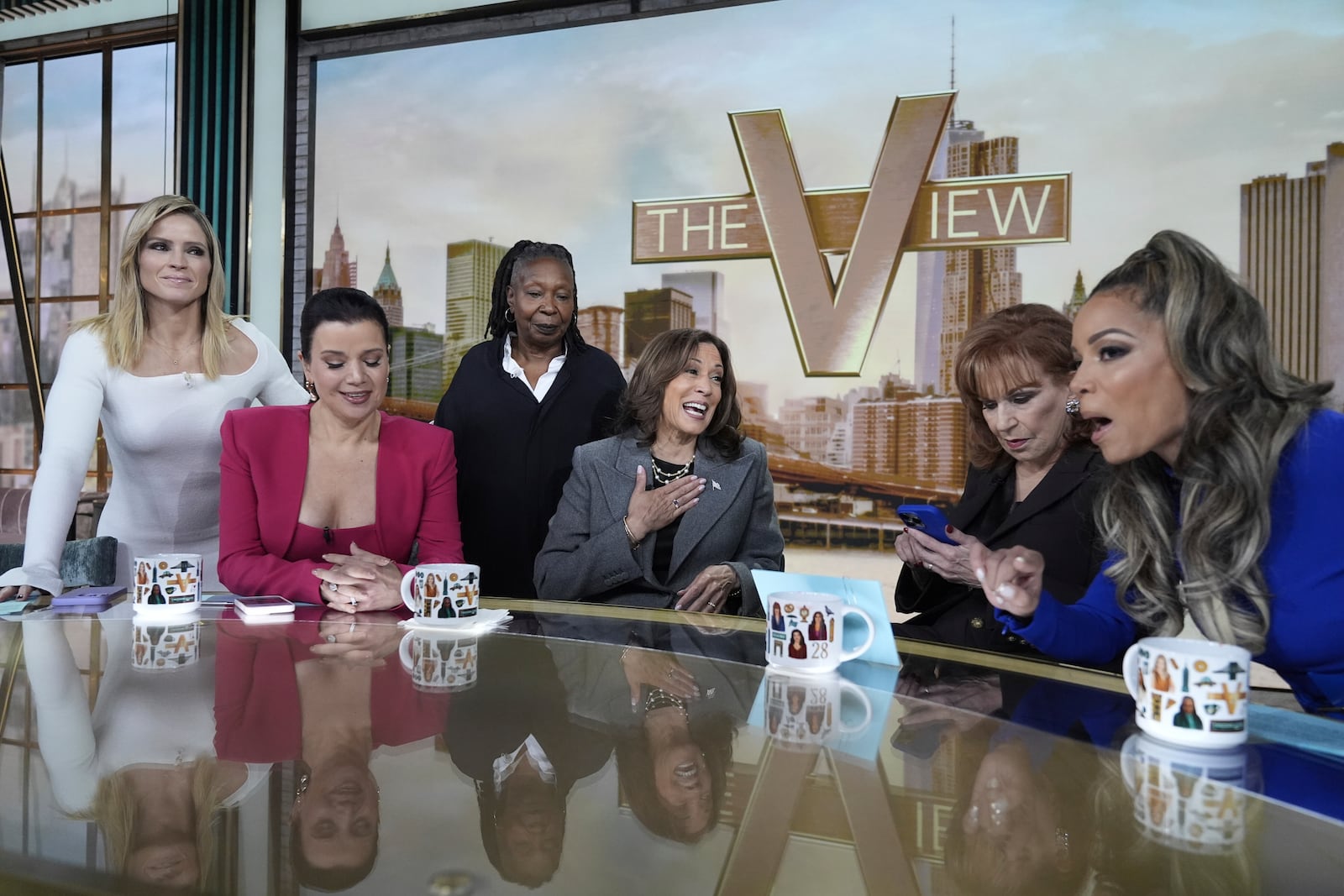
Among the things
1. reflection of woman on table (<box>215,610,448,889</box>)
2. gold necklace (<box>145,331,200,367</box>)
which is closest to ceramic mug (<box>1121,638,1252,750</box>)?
reflection of woman on table (<box>215,610,448,889</box>)

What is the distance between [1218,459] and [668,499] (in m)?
1.31

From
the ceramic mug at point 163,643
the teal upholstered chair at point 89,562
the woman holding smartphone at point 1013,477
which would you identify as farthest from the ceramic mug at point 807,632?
the teal upholstered chair at point 89,562

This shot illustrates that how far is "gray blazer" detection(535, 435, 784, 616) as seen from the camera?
236cm

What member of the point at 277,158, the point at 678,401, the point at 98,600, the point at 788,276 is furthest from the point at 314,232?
the point at 98,600

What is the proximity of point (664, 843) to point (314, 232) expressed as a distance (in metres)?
5.66

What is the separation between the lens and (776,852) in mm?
675

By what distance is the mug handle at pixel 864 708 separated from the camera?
3.28 feet

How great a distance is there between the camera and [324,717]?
976 millimetres

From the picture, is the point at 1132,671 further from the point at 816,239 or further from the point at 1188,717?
the point at 816,239

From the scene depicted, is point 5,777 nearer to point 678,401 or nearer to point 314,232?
point 678,401

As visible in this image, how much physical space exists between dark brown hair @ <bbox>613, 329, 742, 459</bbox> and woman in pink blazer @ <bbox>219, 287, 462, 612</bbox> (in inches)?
23.9

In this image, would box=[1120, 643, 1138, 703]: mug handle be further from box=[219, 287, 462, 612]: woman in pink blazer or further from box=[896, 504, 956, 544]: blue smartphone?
box=[219, 287, 462, 612]: woman in pink blazer

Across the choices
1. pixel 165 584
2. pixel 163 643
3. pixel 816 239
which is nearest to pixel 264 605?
pixel 165 584

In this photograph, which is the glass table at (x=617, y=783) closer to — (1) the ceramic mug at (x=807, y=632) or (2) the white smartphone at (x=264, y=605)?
(1) the ceramic mug at (x=807, y=632)
